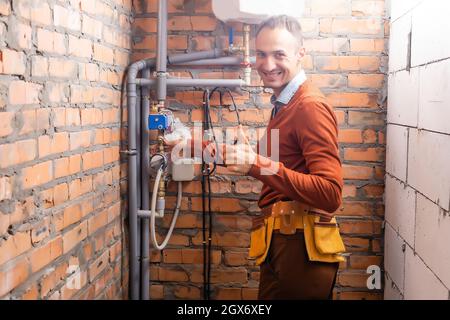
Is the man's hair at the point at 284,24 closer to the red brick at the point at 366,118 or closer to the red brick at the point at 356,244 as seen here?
the red brick at the point at 366,118

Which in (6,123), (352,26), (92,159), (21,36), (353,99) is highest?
(352,26)

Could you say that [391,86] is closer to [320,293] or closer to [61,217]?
[320,293]

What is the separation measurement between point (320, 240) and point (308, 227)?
6 cm

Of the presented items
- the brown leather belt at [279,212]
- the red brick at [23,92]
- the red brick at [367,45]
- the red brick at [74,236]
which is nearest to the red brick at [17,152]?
the red brick at [23,92]

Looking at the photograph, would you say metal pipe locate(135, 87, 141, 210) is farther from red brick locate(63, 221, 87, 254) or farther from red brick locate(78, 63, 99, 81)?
red brick locate(63, 221, 87, 254)

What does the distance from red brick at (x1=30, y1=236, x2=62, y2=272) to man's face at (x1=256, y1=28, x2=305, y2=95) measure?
3.02 ft

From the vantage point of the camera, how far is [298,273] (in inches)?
64.3

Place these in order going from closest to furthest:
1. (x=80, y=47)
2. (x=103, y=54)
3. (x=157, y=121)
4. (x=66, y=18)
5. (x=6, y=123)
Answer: (x=6, y=123), (x=66, y=18), (x=80, y=47), (x=103, y=54), (x=157, y=121)

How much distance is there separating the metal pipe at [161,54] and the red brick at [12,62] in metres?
0.86

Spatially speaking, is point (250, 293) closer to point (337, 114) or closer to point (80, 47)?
point (337, 114)

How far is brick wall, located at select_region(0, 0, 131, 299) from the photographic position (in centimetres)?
125

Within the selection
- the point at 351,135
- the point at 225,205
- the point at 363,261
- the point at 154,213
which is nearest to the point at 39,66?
the point at 154,213

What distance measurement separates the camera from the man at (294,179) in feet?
4.90

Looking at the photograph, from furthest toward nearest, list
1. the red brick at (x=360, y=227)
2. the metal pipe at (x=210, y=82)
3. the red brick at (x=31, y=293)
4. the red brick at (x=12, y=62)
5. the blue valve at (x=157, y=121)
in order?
the red brick at (x=360, y=227) < the metal pipe at (x=210, y=82) < the blue valve at (x=157, y=121) < the red brick at (x=31, y=293) < the red brick at (x=12, y=62)
